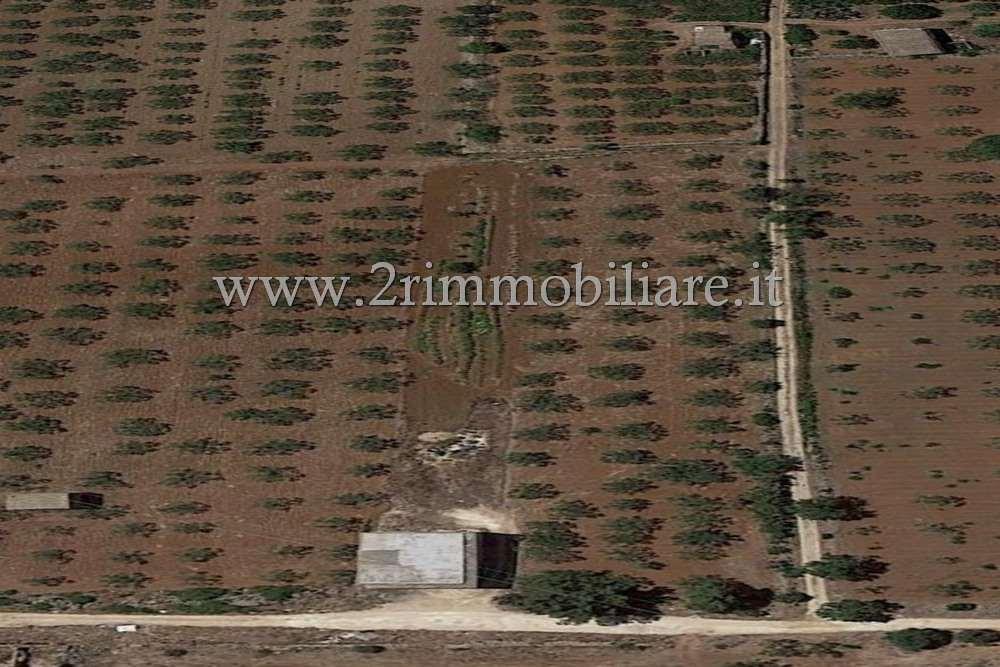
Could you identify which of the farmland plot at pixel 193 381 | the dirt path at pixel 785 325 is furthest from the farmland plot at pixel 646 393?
the farmland plot at pixel 193 381

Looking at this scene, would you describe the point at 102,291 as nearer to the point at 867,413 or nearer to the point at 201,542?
the point at 201,542

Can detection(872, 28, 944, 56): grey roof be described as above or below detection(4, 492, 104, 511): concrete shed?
above

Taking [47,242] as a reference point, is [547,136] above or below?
above

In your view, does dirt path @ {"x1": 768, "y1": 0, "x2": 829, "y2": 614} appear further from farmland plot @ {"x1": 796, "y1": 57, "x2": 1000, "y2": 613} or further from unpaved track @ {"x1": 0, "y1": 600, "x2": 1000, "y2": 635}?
unpaved track @ {"x1": 0, "y1": 600, "x2": 1000, "y2": 635}

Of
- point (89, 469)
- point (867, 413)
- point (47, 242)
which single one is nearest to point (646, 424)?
point (867, 413)

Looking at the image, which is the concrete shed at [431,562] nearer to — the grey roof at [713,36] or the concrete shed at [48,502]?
A: the concrete shed at [48,502]

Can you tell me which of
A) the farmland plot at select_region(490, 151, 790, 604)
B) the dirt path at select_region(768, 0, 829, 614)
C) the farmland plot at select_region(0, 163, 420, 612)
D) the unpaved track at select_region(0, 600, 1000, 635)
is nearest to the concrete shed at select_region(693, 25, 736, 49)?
the dirt path at select_region(768, 0, 829, 614)

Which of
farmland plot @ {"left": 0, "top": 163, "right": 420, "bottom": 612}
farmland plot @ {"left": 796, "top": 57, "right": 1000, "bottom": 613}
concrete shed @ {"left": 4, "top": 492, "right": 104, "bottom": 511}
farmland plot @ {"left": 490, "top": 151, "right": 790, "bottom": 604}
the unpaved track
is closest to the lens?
the unpaved track
